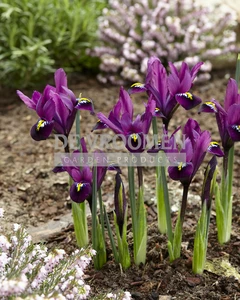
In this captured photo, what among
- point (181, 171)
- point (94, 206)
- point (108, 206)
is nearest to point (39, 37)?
point (108, 206)

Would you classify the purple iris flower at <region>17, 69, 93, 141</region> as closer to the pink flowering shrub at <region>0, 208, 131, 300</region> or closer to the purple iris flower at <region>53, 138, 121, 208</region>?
the purple iris flower at <region>53, 138, 121, 208</region>

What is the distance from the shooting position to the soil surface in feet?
8.74

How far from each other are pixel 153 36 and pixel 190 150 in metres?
3.88

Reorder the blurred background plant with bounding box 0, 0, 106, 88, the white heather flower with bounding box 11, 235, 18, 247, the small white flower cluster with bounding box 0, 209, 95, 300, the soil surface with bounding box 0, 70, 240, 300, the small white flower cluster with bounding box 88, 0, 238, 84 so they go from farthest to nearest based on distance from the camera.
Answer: the small white flower cluster with bounding box 88, 0, 238, 84
the blurred background plant with bounding box 0, 0, 106, 88
the soil surface with bounding box 0, 70, 240, 300
the white heather flower with bounding box 11, 235, 18, 247
the small white flower cluster with bounding box 0, 209, 95, 300

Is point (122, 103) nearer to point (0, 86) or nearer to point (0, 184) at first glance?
point (0, 184)

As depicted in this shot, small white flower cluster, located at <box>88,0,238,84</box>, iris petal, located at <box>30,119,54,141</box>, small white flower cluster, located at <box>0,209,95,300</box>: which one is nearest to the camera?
small white flower cluster, located at <box>0,209,95,300</box>

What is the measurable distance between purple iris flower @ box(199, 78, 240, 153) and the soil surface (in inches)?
27.2

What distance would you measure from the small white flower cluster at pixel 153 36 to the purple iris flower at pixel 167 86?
3.41 metres

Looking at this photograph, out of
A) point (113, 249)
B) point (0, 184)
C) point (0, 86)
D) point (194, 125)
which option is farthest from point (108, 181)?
point (0, 86)

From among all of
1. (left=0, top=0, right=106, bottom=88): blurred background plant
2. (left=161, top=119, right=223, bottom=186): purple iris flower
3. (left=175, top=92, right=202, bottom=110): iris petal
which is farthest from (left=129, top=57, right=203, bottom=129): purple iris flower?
(left=0, top=0, right=106, bottom=88): blurred background plant

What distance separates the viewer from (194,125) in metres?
2.53

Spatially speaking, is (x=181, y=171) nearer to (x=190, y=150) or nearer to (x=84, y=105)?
(x=190, y=150)

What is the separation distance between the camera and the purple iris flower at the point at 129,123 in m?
2.35

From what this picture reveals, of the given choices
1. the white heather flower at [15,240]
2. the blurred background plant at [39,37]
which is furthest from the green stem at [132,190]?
the blurred background plant at [39,37]
